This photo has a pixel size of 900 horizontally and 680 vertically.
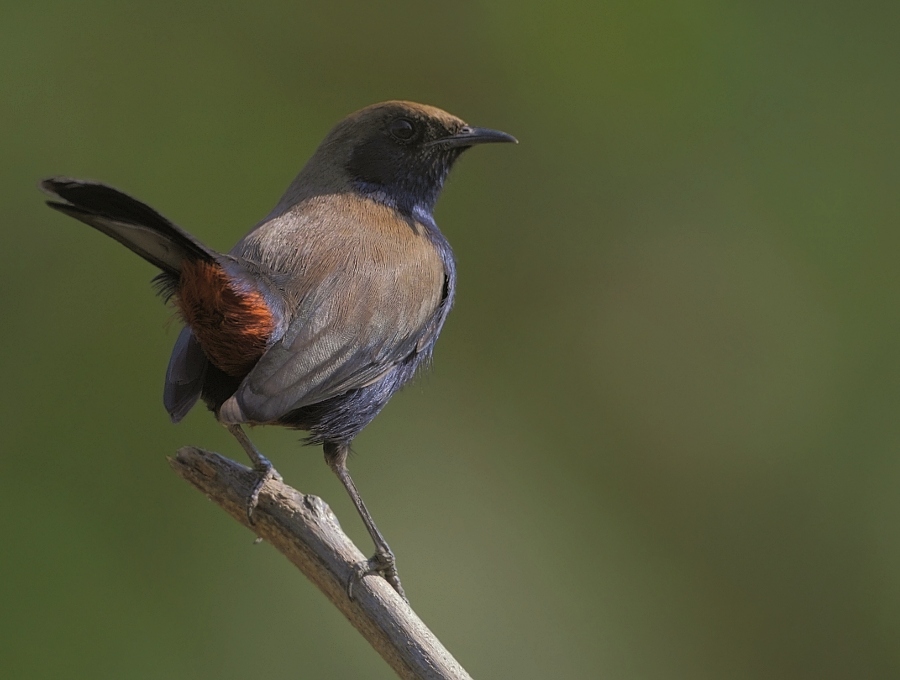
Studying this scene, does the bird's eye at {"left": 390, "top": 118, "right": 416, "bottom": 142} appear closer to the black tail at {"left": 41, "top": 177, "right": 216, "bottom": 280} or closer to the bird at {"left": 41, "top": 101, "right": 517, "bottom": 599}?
the bird at {"left": 41, "top": 101, "right": 517, "bottom": 599}

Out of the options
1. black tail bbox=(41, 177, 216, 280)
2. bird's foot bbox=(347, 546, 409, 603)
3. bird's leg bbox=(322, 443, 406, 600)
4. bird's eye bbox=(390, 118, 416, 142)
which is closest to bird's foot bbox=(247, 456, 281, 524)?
bird's leg bbox=(322, 443, 406, 600)

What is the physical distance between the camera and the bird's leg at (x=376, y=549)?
10.9ft

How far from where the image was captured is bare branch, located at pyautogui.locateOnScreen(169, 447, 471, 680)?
3.11 meters

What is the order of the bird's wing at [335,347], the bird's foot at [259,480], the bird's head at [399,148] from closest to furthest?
the bird's wing at [335,347] < the bird's foot at [259,480] < the bird's head at [399,148]

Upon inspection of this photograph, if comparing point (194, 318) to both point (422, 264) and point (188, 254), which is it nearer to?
point (188, 254)

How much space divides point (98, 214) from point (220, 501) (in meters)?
1.20

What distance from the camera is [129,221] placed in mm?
2842

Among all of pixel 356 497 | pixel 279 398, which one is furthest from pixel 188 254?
pixel 356 497

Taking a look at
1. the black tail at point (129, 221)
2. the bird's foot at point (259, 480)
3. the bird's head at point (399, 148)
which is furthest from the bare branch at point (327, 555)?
the bird's head at point (399, 148)

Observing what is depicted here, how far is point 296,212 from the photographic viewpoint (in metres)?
3.88

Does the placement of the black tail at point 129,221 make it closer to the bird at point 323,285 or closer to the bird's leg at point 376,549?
the bird at point 323,285

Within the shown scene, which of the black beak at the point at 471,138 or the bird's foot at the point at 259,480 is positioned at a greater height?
the black beak at the point at 471,138

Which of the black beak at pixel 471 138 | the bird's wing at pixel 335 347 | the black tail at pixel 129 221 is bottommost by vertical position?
the bird's wing at pixel 335 347

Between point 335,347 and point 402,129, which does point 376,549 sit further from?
point 402,129
